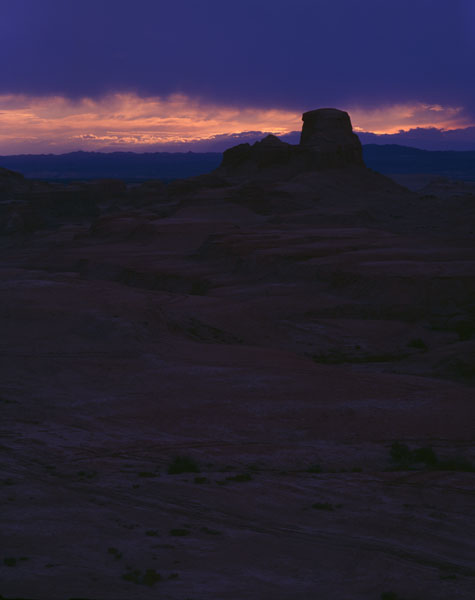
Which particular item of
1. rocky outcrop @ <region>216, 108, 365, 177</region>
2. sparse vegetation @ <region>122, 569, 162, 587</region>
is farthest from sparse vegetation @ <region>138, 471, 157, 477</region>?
rocky outcrop @ <region>216, 108, 365, 177</region>

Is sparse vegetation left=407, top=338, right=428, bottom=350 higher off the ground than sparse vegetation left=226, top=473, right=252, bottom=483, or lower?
lower

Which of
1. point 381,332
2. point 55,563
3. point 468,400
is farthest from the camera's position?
point 381,332

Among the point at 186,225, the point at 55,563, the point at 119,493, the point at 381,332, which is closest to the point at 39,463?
the point at 119,493

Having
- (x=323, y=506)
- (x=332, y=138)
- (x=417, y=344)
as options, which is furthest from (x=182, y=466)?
(x=332, y=138)

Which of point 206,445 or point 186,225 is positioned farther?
point 186,225

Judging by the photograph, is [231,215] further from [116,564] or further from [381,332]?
[116,564]

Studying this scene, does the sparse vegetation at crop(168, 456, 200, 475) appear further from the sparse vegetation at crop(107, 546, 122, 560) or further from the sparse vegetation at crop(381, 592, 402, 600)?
the sparse vegetation at crop(381, 592, 402, 600)
